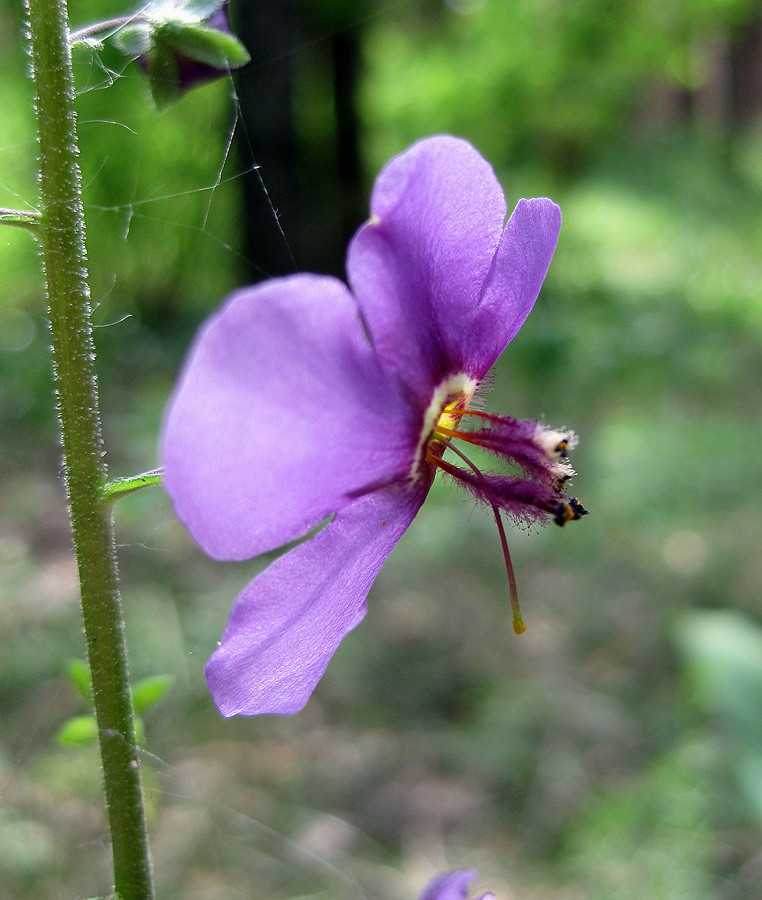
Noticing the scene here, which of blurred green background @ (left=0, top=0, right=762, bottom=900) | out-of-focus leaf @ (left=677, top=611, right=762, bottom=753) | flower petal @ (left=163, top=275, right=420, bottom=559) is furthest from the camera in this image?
blurred green background @ (left=0, top=0, right=762, bottom=900)

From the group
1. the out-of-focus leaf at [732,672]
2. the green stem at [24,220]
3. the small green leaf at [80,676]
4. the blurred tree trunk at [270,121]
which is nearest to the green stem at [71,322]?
the green stem at [24,220]

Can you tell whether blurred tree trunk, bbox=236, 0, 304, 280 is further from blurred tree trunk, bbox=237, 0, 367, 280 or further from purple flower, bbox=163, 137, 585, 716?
purple flower, bbox=163, 137, 585, 716

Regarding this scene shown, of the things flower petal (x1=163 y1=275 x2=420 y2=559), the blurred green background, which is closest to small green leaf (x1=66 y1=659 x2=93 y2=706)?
the blurred green background

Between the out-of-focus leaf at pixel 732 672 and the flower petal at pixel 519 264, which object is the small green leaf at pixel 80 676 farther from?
the out-of-focus leaf at pixel 732 672

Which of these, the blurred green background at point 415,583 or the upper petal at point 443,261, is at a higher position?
the upper petal at point 443,261

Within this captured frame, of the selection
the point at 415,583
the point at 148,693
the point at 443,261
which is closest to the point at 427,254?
the point at 443,261

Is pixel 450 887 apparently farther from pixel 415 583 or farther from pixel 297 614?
pixel 415 583
